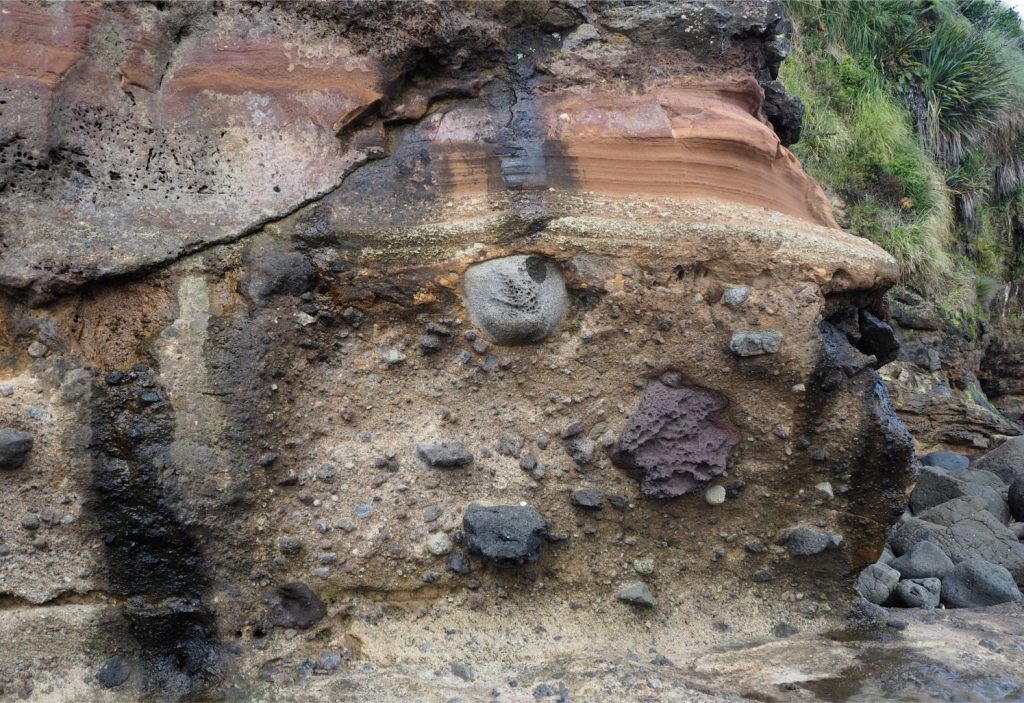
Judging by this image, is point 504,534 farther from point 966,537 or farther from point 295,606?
point 966,537

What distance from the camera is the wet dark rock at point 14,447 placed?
2172mm

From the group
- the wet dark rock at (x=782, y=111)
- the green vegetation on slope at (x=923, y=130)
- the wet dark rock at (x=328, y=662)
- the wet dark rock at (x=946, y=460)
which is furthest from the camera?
the green vegetation on slope at (x=923, y=130)

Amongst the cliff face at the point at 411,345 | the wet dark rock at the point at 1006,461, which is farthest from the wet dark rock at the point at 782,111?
the wet dark rock at the point at 1006,461

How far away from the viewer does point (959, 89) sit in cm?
762

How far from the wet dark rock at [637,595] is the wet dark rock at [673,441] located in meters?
0.27

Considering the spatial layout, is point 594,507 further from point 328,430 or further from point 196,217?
point 196,217

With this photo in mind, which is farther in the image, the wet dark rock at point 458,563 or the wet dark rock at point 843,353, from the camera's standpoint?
the wet dark rock at point 843,353

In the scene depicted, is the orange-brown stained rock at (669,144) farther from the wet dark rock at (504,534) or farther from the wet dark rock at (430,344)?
the wet dark rock at (504,534)

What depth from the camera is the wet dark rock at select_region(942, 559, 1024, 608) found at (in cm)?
344

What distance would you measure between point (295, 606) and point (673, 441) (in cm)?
113

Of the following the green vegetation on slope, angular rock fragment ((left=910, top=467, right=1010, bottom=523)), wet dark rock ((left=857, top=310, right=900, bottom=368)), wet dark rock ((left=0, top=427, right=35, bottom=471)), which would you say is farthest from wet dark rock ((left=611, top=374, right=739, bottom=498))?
the green vegetation on slope

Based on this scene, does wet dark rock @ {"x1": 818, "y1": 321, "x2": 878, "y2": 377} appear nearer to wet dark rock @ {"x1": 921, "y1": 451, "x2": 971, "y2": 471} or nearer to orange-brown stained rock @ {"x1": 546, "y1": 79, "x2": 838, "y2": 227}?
orange-brown stained rock @ {"x1": 546, "y1": 79, "x2": 838, "y2": 227}

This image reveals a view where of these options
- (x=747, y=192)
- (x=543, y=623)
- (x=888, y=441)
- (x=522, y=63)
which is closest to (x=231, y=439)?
(x=543, y=623)

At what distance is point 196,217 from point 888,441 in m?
2.10
